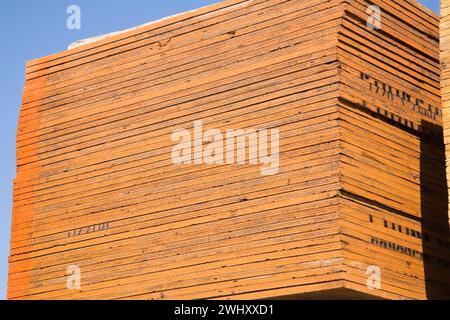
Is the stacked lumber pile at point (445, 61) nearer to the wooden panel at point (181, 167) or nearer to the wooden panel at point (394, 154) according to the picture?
the wooden panel at point (394, 154)

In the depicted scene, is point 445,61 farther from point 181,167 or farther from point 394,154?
point 181,167

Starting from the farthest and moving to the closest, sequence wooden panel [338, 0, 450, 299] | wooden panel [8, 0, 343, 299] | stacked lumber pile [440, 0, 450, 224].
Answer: stacked lumber pile [440, 0, 450, 224], wooden panel [8, 0, 343, 299], wooden panel [338, 0, 450, 299]

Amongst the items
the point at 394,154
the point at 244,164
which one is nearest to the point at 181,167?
the point at 244,164

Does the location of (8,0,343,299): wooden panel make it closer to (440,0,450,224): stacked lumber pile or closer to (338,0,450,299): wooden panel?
(338,0,450,299): wooden panel

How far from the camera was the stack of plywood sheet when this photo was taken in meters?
16.0

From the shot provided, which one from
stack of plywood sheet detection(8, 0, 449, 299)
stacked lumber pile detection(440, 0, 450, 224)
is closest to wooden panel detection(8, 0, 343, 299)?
stack of plywood sheet detection(8, 0, 449, 299)

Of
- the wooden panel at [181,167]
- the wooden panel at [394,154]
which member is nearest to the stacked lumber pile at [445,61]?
the wooden panel at [394,154]

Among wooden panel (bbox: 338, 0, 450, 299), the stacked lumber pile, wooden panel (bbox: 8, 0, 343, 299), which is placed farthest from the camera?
the stacked lumber pile

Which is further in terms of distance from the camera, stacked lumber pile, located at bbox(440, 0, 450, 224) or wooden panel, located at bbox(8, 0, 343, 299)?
stacked lumber pile, located at bbox(440, 0, 450, 224)

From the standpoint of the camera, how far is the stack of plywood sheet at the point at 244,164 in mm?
16000
